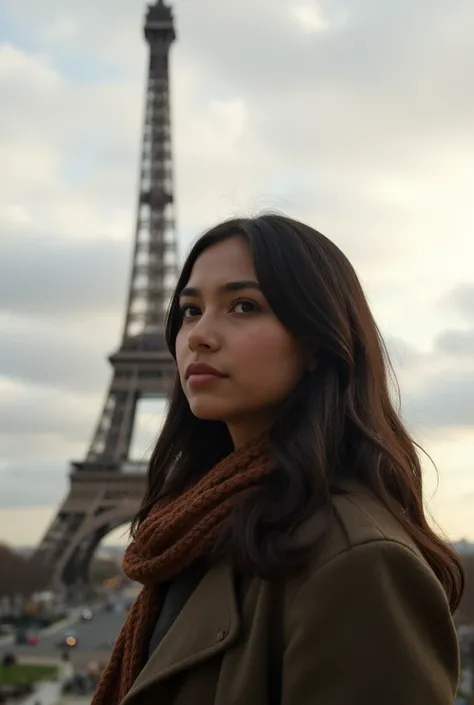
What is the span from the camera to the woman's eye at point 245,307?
2.14 metres

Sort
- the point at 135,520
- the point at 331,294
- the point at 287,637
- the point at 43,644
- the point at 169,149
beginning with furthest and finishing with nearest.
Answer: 1. the point at 169,149
2. the point at 43,644
3. the point at 135,520
4. the point at 331,294
5. the point at 287,637

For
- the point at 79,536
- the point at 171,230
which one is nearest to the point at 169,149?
the point at 171,230

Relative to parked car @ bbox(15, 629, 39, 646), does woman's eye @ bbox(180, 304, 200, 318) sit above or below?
below

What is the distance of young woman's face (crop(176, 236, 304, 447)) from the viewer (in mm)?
2119

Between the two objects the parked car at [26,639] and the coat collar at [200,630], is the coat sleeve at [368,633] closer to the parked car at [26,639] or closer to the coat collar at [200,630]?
the coat collar at [200,630]

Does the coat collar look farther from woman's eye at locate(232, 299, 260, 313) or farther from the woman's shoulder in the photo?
woman's eye at locate(232, 299, 260, 313)

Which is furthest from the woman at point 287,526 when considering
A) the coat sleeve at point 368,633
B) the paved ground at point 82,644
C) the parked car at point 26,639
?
the parked car at point 26,639

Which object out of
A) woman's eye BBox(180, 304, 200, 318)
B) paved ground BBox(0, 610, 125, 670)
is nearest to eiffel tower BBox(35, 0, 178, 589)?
paved ground BBox(0, 610, 125, 670)

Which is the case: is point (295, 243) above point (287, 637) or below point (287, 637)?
above

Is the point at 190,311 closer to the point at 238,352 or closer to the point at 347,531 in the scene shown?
the point at 238,352

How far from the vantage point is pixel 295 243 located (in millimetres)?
2150

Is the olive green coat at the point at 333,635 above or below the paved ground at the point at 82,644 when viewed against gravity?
below

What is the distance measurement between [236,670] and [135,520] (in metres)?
0.90

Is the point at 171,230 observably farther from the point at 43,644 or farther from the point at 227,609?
the point at 227,609
